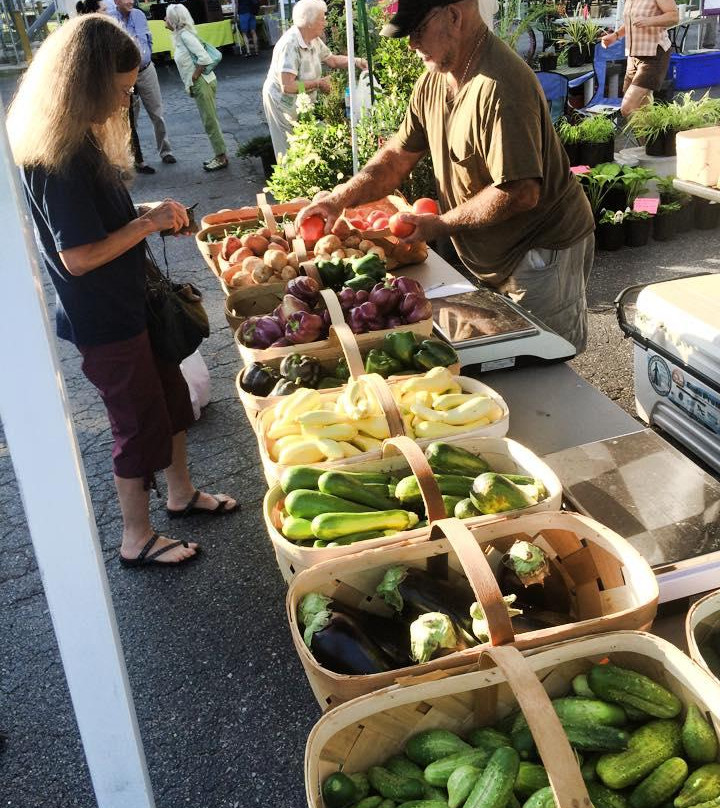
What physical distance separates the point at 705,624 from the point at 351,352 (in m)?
1.24

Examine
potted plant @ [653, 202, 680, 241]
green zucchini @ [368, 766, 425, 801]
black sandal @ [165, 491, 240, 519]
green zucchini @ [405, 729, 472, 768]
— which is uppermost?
green zucchini @ [405, 729, 472, 768]

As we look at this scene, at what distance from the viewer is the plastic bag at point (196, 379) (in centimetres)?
424

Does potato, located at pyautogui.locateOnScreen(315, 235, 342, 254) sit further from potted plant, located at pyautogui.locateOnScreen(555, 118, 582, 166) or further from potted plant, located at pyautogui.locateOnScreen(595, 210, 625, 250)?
potted plant, located at pyautogui.locateOnScreen(555, 118, 582, 166)

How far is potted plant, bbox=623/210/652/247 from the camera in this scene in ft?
20.6

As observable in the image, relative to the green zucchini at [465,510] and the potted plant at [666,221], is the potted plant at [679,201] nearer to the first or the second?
the potted plant at [666,221]

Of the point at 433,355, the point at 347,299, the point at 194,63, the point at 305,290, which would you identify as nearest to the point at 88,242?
the point at 305,290

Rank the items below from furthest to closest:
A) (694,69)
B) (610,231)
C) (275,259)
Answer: (694,69)
(610,231)
(275,259)

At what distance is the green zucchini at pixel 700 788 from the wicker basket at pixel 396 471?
0.63 m

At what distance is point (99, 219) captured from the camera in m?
2.45

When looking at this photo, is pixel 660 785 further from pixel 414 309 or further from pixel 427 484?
pixel 414 309

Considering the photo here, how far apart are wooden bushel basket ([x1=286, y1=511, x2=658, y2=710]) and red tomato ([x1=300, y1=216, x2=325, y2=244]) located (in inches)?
89.1

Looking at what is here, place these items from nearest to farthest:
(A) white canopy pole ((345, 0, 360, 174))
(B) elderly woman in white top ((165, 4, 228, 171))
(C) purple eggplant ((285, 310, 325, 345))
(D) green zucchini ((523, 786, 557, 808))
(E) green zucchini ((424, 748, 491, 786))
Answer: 1. (D) green zucchini ((523, 786, 557, 808))
2. (E) green zucchini ((424, 748, 491, 786))
3. (C) purple eggplant ((285, 310, 325, 345))
4. (A) white canopy pole ((345, 0, 360, 174))
5. (B) elderly woman in white top ((165, 4, 228, 171))

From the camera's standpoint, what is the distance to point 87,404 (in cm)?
471

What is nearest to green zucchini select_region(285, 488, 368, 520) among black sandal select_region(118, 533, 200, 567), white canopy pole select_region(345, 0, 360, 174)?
black sandal select_region(118, 533, 200, 567)
